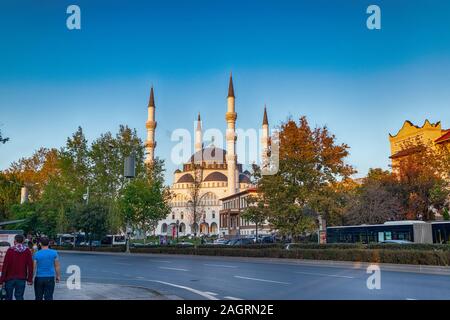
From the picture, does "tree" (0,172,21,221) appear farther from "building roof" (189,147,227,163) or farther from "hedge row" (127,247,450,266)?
"building roof" (189,147,227,163)

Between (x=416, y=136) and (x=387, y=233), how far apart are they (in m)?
40.8

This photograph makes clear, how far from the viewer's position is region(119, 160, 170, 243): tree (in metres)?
48.6

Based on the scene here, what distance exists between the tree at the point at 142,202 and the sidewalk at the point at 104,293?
32.7 meters

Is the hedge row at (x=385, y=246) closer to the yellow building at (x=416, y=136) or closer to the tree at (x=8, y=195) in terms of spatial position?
the yellow building at (x=416, y=136)

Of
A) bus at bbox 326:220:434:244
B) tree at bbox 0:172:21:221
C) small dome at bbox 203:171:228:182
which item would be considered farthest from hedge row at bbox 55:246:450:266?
small dome at bbox 203:171:228:182

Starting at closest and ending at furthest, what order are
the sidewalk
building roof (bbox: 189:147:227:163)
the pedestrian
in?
the pedestrian, the sidewalk, building roof (bbox: 189:147:227:163)

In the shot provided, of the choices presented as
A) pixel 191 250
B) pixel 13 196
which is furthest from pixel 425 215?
pixel 13 196

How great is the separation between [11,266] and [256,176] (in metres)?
30.5

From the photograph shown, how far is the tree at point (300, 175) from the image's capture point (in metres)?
35.5

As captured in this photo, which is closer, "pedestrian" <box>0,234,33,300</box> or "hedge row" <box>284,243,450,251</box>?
"pedestrian" <box>0,234,33,300</box>

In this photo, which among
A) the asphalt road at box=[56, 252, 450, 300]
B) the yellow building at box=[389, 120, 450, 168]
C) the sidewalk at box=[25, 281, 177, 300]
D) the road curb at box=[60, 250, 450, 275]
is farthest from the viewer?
the yellow building at box=[389, 120, 450, 168]

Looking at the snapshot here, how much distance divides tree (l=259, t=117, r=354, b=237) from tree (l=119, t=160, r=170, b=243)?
665 inches

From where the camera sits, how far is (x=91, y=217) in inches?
1965
